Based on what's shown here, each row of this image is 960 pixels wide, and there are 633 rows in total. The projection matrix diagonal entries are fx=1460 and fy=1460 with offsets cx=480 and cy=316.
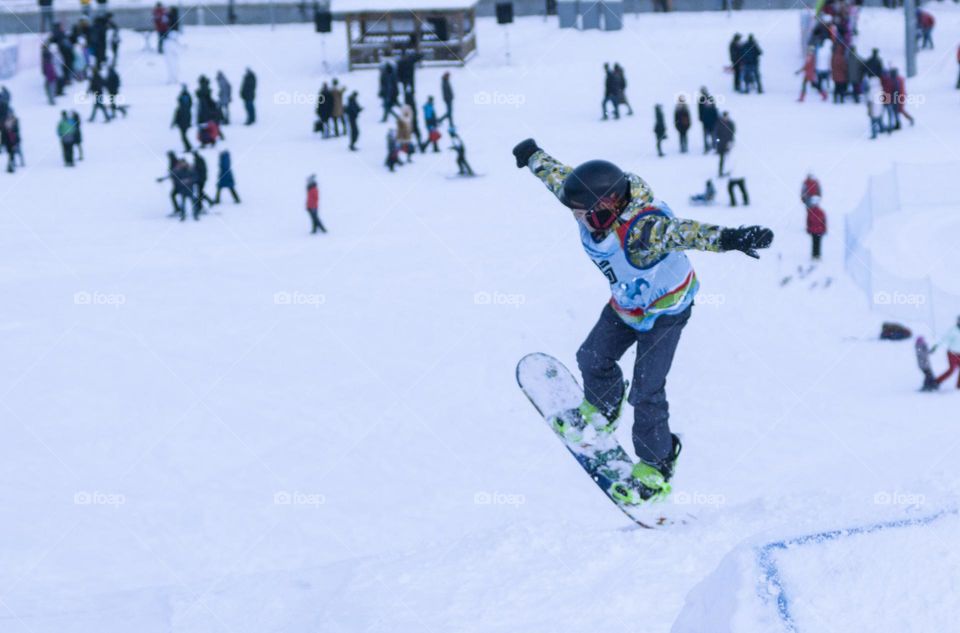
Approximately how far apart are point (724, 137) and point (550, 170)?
594 inches

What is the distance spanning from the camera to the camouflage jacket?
21.3ft

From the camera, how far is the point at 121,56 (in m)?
30.5

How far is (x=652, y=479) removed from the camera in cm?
820

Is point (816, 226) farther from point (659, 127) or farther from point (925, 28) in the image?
point (925, 28)

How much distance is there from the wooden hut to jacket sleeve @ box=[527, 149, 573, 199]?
22.2 metres

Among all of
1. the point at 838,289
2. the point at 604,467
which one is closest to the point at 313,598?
the point at 604,467

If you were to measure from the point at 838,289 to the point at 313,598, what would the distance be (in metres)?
10.0

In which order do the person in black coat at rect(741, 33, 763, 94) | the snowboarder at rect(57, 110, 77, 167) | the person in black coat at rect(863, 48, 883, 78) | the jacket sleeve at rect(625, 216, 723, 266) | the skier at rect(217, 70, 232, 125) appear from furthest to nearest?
the person in black coat at rect(741, 33, 763, 94)
the skier at rect(217, 70, 232, 125)
the person in black coat at rect(863, 48, 883, 78)
the snowboarder at rect(57, 110, 77, 167)
the jacket sleeve at rect(625, 216, 723, 266)

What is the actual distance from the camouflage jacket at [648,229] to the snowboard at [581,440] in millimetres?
1952

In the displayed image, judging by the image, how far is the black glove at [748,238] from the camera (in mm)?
5930

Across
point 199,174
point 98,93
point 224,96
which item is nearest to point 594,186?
point 199,174

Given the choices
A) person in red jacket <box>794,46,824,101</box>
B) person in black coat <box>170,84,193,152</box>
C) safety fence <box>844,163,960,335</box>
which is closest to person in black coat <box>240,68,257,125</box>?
person in black coat <box>170,84,193,152</box>

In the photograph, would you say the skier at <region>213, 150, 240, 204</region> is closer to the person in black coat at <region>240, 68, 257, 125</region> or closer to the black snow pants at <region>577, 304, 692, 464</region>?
the person in black coat at <region>240, 68, 257, 125</region>

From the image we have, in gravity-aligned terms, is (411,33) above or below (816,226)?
above
